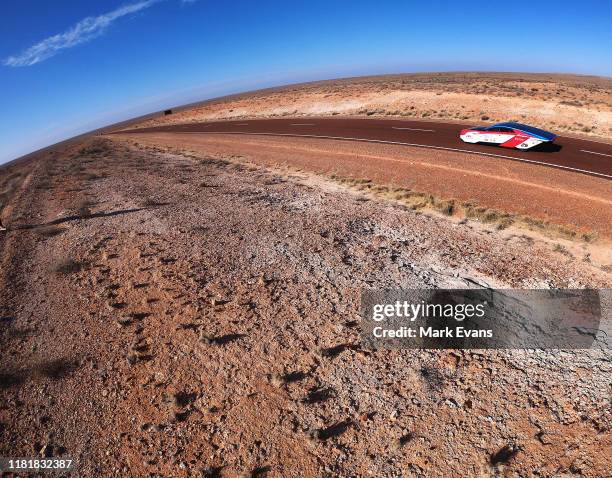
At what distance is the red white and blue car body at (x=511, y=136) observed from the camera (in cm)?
1884

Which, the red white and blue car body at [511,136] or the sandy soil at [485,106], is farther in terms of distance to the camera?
the sandy soil at [485,106]

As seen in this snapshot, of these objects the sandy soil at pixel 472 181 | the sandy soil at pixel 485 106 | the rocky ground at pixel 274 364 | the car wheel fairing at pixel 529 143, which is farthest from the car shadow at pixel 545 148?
the rocky ground at pixel 274 364

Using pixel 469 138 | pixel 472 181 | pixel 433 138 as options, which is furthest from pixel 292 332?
pixel 433 138

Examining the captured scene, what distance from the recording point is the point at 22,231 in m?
15.0

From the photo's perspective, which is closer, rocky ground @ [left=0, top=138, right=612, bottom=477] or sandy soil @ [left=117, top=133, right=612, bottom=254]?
rocky ground @ [left=0, top=138, right=612, bottom=477]

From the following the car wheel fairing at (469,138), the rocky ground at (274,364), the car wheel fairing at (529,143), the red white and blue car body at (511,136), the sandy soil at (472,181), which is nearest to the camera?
the rocky ground at (274,364)

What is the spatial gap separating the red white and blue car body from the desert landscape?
1990 mm

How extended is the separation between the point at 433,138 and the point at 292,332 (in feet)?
67.8

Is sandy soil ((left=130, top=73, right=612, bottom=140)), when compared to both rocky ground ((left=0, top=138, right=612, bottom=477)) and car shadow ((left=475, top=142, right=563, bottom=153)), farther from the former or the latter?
rocky ground ((left=0, top=138, right=612, bottom=477))

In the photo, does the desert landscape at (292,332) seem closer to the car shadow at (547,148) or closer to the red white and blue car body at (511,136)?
the red white and blue car body at (511,136)

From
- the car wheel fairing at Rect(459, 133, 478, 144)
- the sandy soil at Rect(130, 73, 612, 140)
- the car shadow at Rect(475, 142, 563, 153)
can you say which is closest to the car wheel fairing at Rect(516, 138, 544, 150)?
the car shadow at Rect(475, 142, 563, 153)

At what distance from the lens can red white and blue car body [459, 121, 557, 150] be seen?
61.8 ft

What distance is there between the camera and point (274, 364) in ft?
24.1

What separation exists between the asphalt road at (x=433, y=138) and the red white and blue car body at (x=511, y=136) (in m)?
0.43
